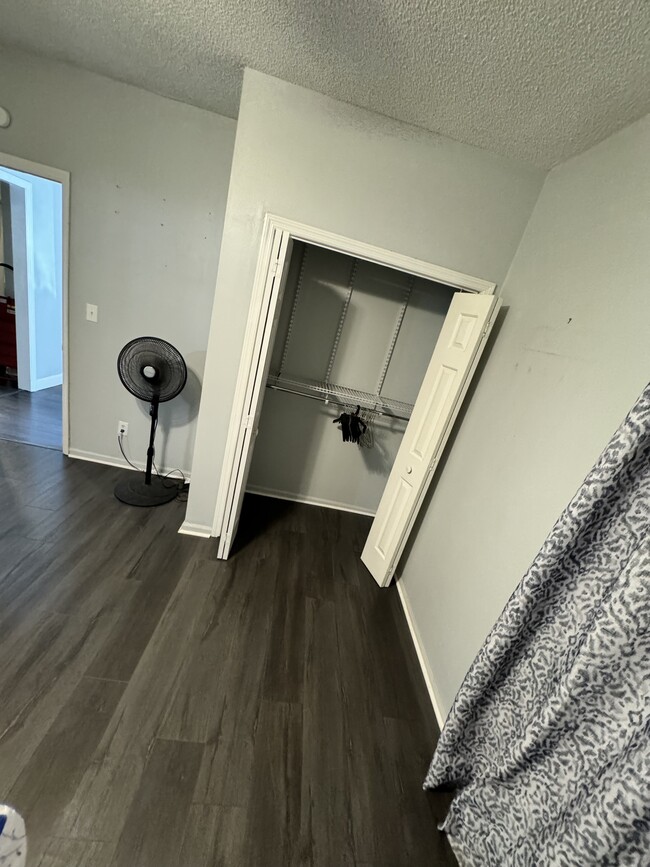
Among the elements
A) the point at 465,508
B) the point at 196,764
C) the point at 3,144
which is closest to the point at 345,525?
the point at 465,508

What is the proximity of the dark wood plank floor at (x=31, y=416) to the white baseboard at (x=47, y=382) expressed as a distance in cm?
5

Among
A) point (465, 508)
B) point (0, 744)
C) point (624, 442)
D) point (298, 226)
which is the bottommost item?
point (0, 744)

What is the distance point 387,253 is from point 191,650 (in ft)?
7.30

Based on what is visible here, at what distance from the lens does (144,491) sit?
252 centimetres

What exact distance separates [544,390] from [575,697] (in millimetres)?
1062

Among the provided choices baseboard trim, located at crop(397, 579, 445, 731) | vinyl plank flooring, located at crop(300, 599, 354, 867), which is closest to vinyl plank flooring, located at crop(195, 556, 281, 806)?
vinyl plank flooring, located at crop(300, 599, 354, 867)

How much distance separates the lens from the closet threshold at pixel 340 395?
2482 millimetres

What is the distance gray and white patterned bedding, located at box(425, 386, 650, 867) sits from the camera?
2.54ft

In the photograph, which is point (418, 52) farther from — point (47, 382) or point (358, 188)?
point (47, 382)

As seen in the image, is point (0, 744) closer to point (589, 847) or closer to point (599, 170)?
point (589, 847)

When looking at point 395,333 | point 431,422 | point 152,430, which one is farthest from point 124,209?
point 431,422

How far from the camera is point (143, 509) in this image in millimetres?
2363

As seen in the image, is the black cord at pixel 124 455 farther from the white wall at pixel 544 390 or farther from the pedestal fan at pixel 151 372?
the white wall at pixel 544 390

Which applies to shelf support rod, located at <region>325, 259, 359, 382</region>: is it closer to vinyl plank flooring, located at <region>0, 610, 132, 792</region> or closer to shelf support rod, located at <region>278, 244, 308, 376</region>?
shelf support rod, located at <region>278, 244, 308, 376</region>
